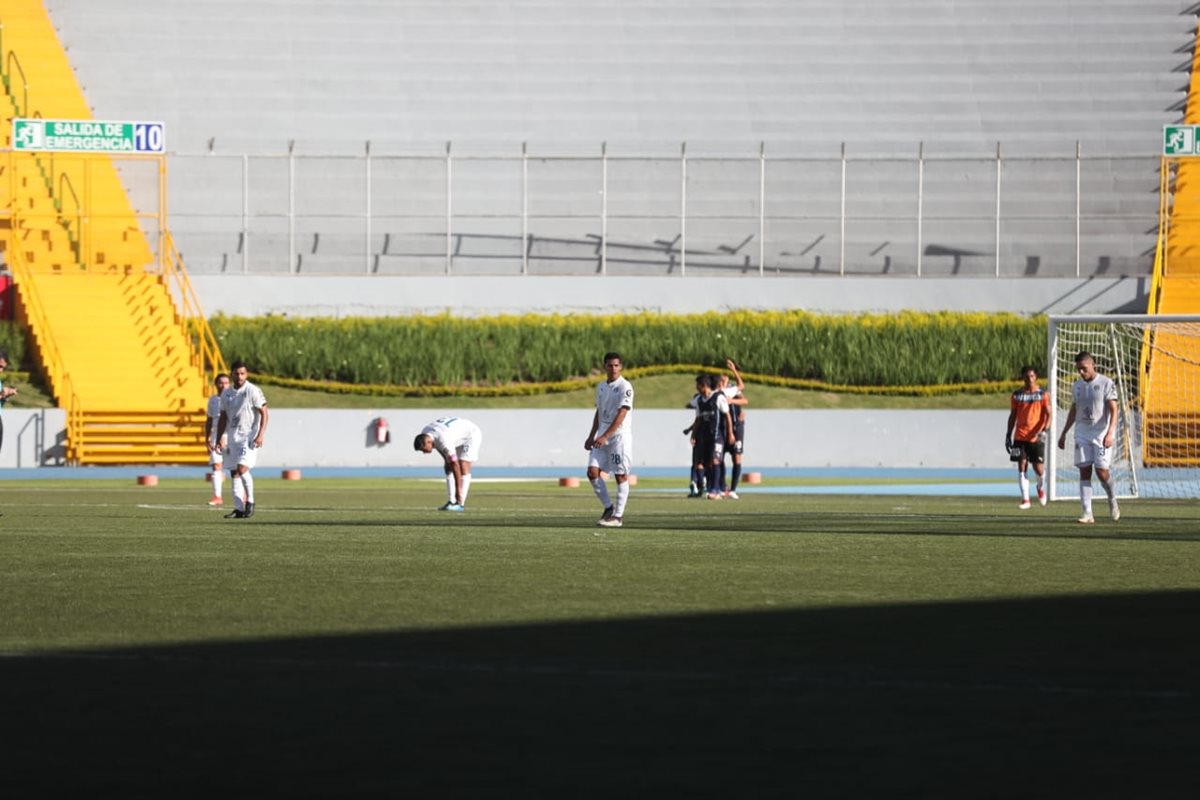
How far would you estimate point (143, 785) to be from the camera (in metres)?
5.80

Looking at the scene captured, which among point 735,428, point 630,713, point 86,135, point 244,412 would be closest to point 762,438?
point 735,428

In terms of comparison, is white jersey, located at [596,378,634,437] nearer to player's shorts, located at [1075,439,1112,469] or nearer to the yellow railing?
player's shorts, located at [1075,439,1112,469]

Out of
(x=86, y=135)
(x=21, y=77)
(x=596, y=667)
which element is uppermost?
(x=21, y=77)

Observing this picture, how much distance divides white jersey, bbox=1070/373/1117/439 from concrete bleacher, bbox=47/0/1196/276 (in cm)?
2231

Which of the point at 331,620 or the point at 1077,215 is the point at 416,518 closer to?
the point at 331,620

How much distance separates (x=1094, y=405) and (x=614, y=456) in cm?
520

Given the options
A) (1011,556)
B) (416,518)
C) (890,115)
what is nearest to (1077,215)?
(890,115)

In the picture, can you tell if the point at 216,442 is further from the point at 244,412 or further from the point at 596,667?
the point at 596,667

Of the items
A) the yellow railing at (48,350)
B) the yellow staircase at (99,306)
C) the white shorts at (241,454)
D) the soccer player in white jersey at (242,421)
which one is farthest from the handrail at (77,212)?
the white shorts at (241,454)

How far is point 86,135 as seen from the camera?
38.7m

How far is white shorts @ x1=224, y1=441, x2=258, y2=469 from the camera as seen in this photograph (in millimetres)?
20984

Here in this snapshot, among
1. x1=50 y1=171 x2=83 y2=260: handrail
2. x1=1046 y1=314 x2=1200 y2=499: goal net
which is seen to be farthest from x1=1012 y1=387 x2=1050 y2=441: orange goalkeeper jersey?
x1=50 y1=171 x2=83 y2=260: handrail

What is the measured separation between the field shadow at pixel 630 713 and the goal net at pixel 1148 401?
20.8m

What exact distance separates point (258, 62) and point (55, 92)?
4.90 m
